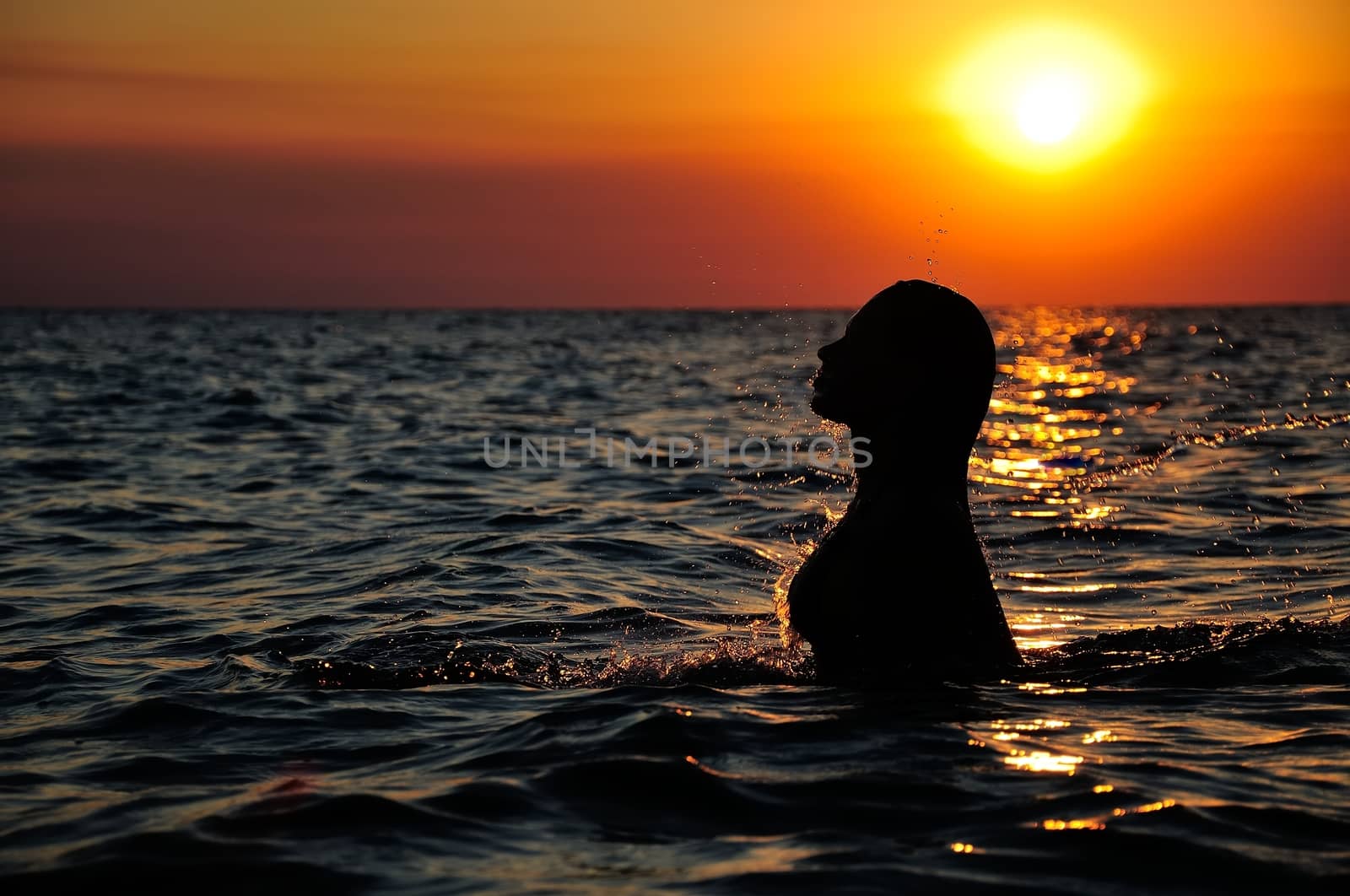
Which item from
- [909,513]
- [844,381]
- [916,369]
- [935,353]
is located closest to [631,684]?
[909,513]

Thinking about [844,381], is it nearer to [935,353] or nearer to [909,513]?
[935,353]

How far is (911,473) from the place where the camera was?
21.5 feet

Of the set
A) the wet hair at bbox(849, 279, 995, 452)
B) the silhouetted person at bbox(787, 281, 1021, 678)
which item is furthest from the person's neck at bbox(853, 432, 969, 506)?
the wet hair at bbox(849, 279, 995, 452)

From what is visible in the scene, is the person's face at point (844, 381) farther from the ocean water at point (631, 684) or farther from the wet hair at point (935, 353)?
the ocean water at point (631, 684)

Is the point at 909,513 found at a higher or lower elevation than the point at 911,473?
lower

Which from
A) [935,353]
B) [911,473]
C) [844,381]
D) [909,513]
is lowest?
[909,513]

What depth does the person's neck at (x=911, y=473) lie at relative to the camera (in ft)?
21.4

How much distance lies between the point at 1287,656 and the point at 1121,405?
23.2 m

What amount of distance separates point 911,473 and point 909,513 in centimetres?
20

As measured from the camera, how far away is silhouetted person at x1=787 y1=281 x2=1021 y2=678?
21.1 feet

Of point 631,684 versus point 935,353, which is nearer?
point 935,353

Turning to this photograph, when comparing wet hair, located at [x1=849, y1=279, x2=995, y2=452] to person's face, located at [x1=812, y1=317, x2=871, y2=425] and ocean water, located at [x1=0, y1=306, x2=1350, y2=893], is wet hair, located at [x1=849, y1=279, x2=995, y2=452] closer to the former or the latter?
person's face, located at [x1=812, y1=317, x2=871, y2=425]

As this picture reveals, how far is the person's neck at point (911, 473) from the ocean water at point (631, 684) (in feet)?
0.44

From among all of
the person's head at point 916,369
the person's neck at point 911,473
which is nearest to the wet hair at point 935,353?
the person's head at point 916,369
